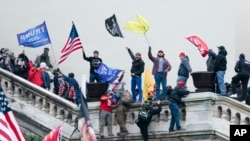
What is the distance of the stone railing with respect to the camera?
32438 mm

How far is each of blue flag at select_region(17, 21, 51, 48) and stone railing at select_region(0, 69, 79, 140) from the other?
2475 mm

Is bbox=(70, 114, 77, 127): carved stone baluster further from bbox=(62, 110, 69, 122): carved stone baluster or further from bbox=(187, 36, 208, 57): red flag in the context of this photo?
bbox=(187, 36, 208, 57): red flag

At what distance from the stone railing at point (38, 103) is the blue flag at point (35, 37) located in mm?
2475

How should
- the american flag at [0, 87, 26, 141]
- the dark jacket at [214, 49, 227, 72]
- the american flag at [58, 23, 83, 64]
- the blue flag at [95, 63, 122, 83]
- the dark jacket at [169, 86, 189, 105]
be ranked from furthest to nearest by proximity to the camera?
the american flag at [58, 23, 83, 64]
the blue flag at [95, 63, 122, 83]
the dark jacket at [214, 49, 227, 72]
the dark jacket at [169, 86, 189, 105]
the american flag at [0, 87, 26, 141]

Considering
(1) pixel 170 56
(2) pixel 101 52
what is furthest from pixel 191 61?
(2) pixel 101 52

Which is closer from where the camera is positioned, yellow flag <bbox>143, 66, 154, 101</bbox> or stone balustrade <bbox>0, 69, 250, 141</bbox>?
stone balustrade <bbox>0, 69, 250, 141</bbox>

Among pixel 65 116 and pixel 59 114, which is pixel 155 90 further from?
pixel 59 114

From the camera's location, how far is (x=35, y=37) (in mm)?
36688

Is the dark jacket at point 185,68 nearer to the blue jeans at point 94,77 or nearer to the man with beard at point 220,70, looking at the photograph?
the man with beard at point 220,70

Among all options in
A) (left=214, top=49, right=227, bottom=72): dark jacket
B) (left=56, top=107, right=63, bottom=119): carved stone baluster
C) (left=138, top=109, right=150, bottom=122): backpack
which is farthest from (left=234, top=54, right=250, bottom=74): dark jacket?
(left=56, top=107, right=63, bottom=119): carved stone baluster

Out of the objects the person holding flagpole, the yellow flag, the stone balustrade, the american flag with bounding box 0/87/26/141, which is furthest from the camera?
the yellow flag

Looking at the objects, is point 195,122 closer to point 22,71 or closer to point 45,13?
point 22,71

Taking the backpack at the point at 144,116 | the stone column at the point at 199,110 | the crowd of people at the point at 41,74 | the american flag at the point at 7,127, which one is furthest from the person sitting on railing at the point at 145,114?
the american flag at the point at 7,127

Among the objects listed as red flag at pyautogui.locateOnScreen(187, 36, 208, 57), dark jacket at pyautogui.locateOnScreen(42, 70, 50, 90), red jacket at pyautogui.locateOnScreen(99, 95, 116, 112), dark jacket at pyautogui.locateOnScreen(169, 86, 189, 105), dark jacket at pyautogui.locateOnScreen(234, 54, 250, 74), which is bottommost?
red jacket at pyautogui.locateOnScreen(99, 95, 116, 112)
